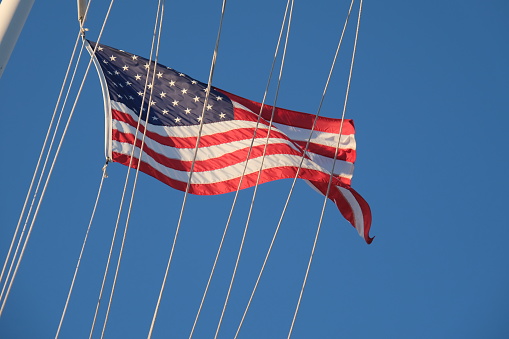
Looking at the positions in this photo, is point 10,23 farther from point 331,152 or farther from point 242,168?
point 331,152

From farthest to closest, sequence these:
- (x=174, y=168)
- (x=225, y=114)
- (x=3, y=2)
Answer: (x=225, y=114) < (x=174, y=168) < (x=3, y=2)

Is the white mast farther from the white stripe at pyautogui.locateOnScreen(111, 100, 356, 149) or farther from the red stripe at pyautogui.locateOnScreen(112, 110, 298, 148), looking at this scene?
the red stripe at pyautogui.locateOnScreen(112, 110, 298, 148)

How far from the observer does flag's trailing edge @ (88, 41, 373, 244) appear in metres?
13.7

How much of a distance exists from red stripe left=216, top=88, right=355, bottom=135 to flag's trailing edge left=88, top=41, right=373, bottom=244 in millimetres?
18

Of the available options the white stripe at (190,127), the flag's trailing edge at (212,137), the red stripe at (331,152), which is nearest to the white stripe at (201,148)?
the flag's trailing edge at (212,137)

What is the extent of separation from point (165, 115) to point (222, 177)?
4.62 feet

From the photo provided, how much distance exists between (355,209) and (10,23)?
7598 millimetres

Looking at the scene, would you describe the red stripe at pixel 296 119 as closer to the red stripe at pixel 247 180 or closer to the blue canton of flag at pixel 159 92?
the blue canton of flag at pixel 159 92

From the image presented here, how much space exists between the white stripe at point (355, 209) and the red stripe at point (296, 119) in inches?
43.3

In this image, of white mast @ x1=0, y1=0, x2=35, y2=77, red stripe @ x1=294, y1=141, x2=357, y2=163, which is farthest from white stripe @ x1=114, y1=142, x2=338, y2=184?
white mast @ x1=0, y1=0, x2=35, y2=77

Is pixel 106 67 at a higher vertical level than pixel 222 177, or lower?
higher

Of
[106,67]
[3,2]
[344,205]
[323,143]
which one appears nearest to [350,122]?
[323,143]

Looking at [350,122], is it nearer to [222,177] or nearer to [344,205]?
[344,205]

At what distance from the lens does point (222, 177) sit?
14188mm
